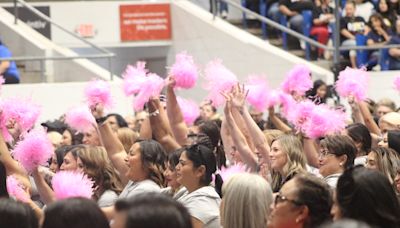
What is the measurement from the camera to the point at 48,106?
1498 cm

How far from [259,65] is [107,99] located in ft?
27.4

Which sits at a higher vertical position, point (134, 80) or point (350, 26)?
point (134, 80)

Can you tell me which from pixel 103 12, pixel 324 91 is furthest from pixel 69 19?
pixel 324 91

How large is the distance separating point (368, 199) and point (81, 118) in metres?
4.13

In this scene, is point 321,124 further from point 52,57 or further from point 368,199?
point 52,57

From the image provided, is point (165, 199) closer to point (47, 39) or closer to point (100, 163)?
point (100, 163)

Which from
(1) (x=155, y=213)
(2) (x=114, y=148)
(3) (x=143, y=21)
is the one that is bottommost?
(3) (x=143, y=21)

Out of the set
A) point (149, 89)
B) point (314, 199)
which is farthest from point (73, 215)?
point (149, 89)

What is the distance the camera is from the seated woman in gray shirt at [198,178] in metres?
6.59

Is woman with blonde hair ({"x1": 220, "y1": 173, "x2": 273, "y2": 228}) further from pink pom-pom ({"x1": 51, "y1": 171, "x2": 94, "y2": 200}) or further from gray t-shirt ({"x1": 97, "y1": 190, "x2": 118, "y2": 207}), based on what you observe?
gray t-shirt ({"x1": 97, "y1": 190, "x2": 118, "y2": 207})

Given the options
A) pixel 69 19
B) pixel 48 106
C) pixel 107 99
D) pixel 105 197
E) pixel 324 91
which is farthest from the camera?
pixel 69 19

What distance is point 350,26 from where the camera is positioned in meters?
17.0

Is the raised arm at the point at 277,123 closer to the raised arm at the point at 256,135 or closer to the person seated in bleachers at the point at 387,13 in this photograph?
the raised arm at the point at 256,135

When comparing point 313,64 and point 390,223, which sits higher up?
point 390,223
